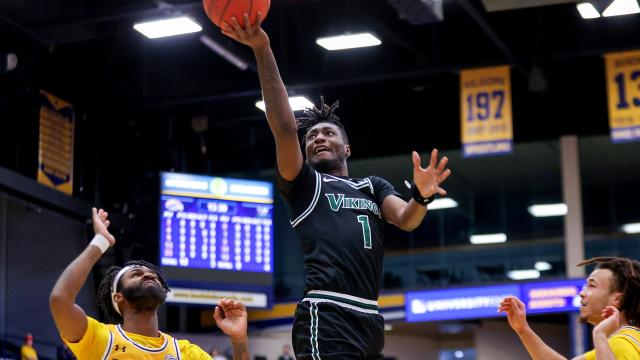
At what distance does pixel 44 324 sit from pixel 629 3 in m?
12.0

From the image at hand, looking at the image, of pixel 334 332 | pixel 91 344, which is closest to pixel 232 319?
pixel 91 344

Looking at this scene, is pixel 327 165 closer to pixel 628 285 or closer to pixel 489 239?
pixel 628 285

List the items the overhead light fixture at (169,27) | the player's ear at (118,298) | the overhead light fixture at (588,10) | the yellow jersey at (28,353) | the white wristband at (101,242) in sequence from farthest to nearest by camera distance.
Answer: the yellow jersey at (28,353), the overhead light fixture at (169,27), the overhead light fixture at (588,10), the player's ear at (118,298), the white wristband at (101,242)

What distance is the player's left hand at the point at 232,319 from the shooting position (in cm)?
581

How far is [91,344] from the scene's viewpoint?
222 inches

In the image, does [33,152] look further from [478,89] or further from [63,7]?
[478,89]

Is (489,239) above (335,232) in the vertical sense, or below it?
above

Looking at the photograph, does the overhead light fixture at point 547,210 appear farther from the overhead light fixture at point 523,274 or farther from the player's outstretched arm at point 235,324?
the player's outstretched arm at point 235,324

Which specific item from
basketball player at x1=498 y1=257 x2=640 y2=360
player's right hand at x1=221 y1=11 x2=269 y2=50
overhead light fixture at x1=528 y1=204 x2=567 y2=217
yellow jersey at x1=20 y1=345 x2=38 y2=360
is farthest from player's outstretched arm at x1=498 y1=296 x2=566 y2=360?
overhead light fixture at x1=528 y1=204 x2=567 y2=217

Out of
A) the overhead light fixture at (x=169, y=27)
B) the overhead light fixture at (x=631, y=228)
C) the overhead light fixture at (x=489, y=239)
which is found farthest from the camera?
the overhead light fixture at (x=489, y=239)

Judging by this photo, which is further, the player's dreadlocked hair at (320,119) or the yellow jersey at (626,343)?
the player's dreadlocked hair at (320,119)

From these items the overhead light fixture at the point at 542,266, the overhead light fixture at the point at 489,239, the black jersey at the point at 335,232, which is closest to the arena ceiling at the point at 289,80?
the overhead light fixture at the point at 489,239

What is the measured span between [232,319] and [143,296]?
484 millimetres

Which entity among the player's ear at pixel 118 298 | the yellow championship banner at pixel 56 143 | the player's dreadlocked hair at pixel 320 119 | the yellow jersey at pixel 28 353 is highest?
the yellow championship banner at pixel 56 143
